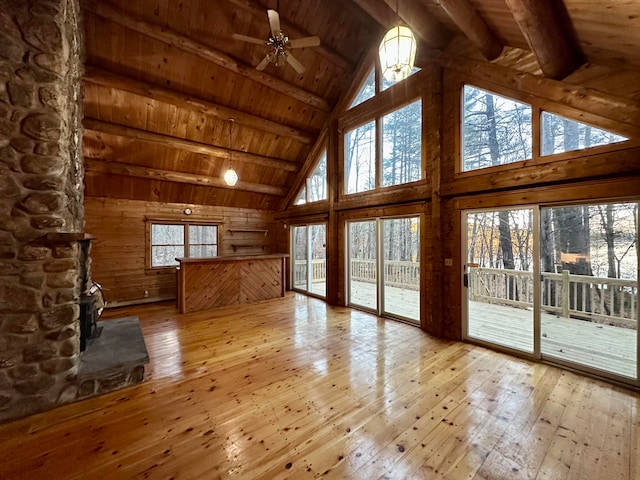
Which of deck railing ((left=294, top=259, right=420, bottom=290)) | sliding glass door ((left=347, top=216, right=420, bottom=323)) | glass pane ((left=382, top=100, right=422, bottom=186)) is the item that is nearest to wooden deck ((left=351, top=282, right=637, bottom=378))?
sliding glass door ((left=347, top=216, right=420, bottom=323))

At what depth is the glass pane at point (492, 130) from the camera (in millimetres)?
3586

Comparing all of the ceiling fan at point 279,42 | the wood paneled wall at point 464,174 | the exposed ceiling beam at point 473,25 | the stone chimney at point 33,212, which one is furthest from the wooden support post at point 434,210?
the stone chimney at point 33,212

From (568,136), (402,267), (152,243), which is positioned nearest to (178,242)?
(152,243)

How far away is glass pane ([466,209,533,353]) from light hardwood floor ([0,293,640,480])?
2.72 feet

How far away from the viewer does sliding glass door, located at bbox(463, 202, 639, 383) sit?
3166 mm

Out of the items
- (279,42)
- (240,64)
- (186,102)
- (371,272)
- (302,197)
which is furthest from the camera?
(371,272)

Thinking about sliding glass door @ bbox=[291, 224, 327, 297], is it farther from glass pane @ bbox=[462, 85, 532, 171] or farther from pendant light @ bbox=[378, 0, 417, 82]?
pendant light @ bbox=[378, 0, 417, 82]

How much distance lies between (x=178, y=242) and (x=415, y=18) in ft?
22.2

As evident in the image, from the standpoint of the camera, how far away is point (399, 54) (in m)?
2.49

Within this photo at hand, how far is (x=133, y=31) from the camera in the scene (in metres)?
4.09

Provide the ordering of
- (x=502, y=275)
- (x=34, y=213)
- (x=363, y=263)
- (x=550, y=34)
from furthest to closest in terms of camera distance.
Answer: (x=363, y=263), (x=502, y=275), (x=550, y=34), (x=34, y=213)

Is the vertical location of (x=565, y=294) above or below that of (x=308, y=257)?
below

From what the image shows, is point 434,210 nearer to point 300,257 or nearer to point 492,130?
point 492,130

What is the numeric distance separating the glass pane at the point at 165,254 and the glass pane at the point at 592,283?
7.39 m
